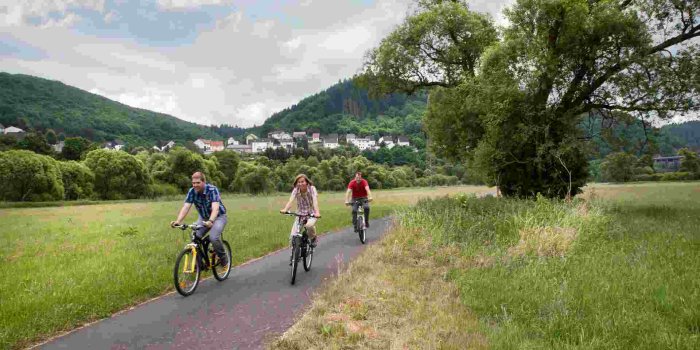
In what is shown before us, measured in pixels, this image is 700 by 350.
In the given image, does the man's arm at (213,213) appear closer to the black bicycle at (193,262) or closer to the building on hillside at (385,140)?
the black bicycle at (193,262)

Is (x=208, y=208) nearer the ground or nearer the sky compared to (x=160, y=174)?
nearer the ground

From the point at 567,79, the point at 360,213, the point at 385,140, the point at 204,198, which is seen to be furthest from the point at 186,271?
the point at 385,140

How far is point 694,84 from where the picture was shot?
19547 millimetres

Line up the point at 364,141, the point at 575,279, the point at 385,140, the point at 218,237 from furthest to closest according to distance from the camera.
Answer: the point at 364,141 → the point at 385,140 → the point at 218,237 → the point at 575,279

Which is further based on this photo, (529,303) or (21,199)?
(21,199)

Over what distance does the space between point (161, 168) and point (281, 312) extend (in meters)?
83.8

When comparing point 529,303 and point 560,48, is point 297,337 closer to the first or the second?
point 529,303

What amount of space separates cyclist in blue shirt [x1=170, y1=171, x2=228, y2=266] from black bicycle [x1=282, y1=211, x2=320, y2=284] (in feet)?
4.73

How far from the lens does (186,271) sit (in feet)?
27.0

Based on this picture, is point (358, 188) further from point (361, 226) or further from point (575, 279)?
point (575, 279)

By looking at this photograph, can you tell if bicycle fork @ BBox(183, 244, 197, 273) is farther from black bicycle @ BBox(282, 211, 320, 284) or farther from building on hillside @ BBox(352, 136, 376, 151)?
building on hillside @ BBox(352, 136, 376, 151)

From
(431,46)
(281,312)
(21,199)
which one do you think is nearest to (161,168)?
(21,199)

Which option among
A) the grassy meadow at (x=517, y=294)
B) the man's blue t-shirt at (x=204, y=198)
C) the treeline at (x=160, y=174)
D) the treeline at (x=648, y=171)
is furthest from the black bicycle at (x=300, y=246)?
the treeline at (x=648, y=171)

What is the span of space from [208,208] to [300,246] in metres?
2.10
